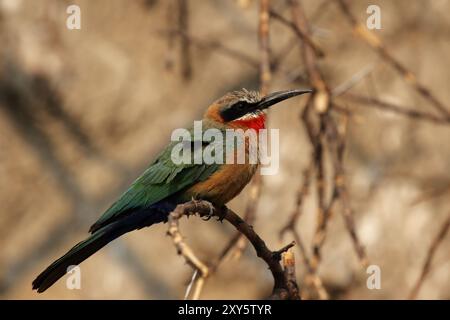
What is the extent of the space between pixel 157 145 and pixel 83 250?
2051mm

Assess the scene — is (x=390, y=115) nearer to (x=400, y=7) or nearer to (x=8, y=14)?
(x=400, y=7)

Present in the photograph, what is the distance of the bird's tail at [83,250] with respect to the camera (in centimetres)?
335

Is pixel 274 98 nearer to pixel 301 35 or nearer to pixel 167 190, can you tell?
pixel 301 35

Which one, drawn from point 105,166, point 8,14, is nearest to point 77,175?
point 105,166

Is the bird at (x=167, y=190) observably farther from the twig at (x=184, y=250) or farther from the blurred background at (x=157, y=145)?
the blurred background at (x=157, y=145)

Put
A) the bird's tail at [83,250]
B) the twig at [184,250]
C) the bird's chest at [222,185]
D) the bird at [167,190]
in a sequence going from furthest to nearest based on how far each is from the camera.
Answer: the bird's chest at [222,185]
the bird at [167,190]
the bird's tail at [83,250]
the twig at [184,250]

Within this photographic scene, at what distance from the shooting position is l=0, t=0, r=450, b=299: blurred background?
17.8 ft

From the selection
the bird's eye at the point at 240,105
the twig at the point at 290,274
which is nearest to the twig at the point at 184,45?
the bird's eye at the point at 240,105

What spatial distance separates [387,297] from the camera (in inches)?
224

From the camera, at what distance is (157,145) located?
18.0ft

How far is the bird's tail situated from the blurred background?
1797mm

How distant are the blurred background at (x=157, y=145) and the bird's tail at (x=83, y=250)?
1797mm

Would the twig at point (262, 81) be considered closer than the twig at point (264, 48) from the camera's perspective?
Yes

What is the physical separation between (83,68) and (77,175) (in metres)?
0.66
